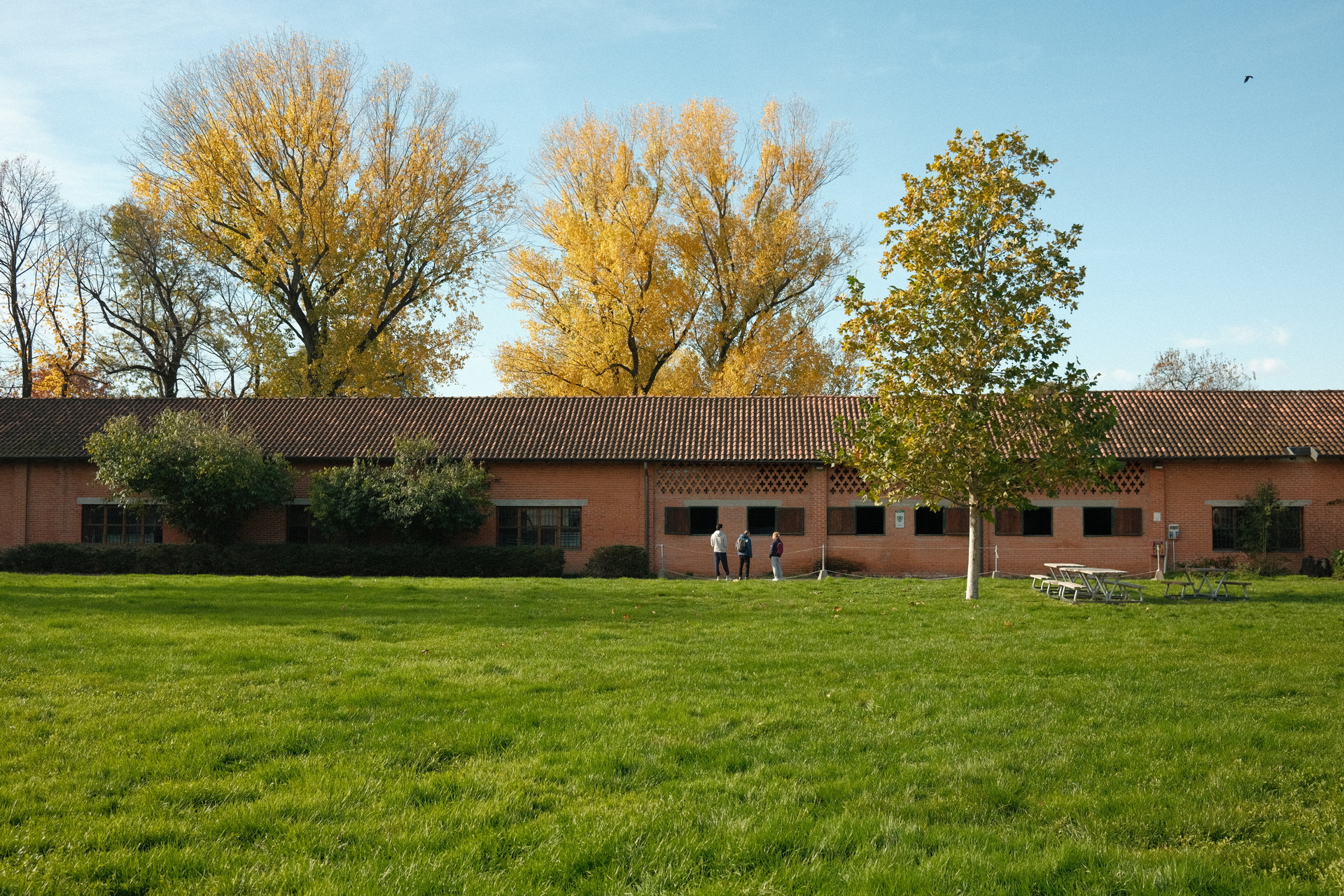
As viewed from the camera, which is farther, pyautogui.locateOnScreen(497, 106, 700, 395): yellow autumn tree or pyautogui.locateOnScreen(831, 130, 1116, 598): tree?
pyautogui.locateOnScreen(497, 106, 700, 395): yellow autumn tree

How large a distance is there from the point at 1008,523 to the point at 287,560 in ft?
60.3

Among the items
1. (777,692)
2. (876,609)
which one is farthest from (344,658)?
(876,609)

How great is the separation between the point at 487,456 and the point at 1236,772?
22281mm

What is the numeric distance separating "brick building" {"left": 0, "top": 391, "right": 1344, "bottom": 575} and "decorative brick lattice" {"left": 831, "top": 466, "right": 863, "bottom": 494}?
0.05 m

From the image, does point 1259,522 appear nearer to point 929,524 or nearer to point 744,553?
point 929,524

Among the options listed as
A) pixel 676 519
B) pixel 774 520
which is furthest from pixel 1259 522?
pixel 676 519

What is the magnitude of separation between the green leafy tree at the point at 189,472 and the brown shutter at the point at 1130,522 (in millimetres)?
21653

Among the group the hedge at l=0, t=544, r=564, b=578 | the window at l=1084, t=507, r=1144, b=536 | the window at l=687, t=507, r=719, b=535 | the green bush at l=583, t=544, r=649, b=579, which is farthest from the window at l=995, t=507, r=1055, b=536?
the hedge at l=0, t=544, r=564, b=578

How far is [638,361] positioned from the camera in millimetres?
36750

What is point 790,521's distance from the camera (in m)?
26.5

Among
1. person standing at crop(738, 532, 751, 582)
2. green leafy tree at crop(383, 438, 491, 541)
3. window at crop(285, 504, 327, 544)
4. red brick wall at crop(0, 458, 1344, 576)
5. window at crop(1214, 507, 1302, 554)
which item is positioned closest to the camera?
person standing at crop(738, 532, 751, 582)

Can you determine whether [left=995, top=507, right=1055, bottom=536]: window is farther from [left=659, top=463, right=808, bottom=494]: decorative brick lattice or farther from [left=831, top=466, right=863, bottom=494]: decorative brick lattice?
[left=659, top=463, right=808, bottom=494]: decorative brick lattice

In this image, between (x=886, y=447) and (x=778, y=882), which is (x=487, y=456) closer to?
(x=886, y=447)

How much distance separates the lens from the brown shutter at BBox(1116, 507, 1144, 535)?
2594 cm
